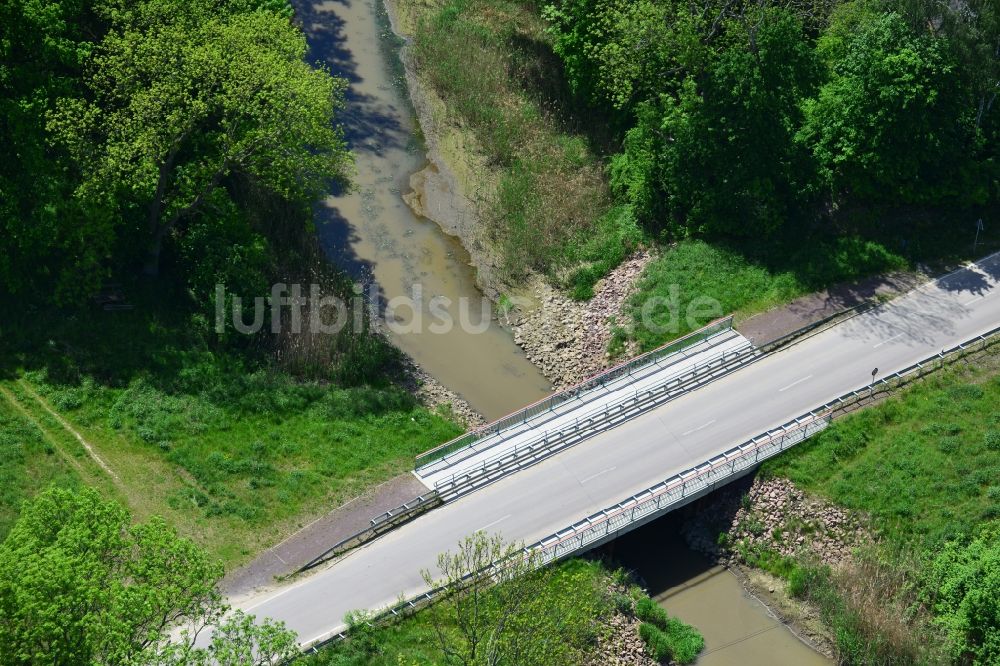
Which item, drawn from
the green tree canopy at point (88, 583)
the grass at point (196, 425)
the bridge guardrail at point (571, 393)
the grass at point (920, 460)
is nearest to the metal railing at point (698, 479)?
the grass at point (920, 460)

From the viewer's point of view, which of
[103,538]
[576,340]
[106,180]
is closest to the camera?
[103,538]

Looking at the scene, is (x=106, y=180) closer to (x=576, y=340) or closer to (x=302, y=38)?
(x=302, y=38)

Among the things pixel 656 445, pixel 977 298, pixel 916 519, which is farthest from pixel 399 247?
pixel 916 519

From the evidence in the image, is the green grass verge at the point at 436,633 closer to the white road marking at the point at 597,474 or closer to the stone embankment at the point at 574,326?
the white road marking at the point at 597,474

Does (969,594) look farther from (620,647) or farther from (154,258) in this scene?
(154,258)

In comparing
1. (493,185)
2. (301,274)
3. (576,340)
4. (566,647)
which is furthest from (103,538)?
(493,185)

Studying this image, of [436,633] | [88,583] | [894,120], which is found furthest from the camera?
[894,120]
